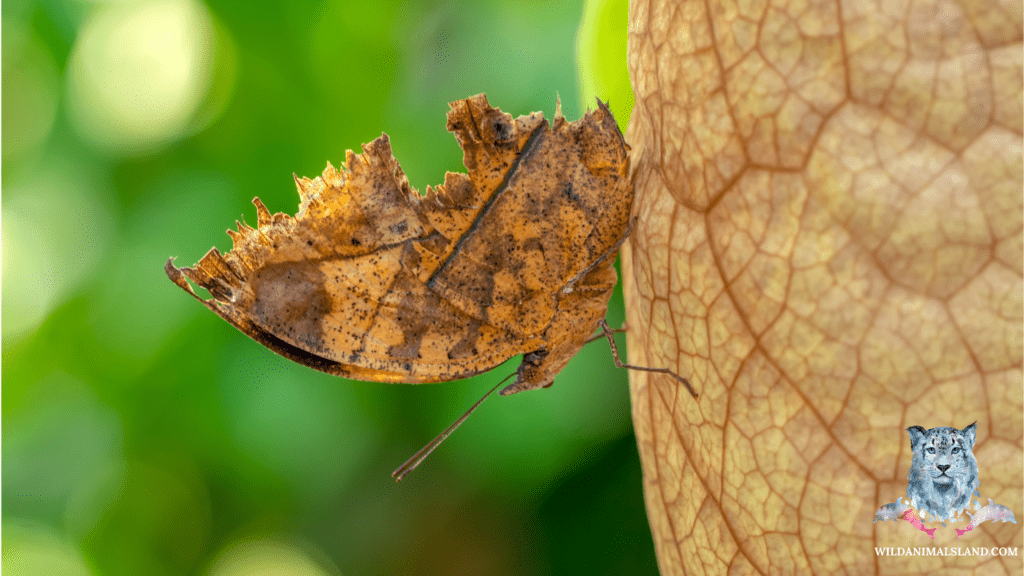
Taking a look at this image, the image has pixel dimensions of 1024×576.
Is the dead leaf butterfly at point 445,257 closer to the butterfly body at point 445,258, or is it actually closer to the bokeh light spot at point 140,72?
the butterfly body at point 445,258

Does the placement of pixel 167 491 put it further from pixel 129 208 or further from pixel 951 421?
pixel 951 421

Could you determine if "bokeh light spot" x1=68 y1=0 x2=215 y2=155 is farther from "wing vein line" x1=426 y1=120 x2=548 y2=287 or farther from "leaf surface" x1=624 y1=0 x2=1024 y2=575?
"leaf surface" x1=624 y1=0 x2=1024 y2=575

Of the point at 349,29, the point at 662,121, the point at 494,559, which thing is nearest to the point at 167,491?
the point at 494,559

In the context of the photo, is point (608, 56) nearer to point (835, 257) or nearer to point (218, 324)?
point (835, 257)

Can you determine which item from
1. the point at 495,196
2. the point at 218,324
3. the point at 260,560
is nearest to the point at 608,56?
the point at 495,196

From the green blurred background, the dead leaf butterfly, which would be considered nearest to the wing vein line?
the dead leaf butterfly

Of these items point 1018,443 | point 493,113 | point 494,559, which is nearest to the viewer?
point 1018,443
